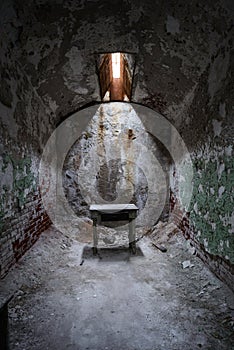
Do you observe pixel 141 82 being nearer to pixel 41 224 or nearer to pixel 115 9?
pixel 115 9

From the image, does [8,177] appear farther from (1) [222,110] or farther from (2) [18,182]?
(1) [222,110]

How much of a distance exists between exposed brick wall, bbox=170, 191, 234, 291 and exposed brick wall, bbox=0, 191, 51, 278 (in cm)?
244

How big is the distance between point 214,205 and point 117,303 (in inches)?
62.5

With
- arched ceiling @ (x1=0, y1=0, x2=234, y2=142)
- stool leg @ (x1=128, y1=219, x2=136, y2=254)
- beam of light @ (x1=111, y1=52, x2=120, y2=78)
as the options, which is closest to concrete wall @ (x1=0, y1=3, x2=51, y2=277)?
arched ceiling @ (x1=0, y1=0, x2=234, y2=142)

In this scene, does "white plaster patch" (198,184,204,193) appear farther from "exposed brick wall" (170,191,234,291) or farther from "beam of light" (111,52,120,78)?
"beam of light" (111,52,120,78)

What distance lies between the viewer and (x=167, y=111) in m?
4.54

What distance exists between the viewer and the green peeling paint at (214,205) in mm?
2432

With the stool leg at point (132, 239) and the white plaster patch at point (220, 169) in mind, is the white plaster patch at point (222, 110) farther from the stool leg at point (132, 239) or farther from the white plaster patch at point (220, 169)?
the stool leg at point (132, 239)

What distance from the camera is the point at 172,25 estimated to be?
8.36ft

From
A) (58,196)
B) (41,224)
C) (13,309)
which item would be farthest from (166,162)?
(13,309)

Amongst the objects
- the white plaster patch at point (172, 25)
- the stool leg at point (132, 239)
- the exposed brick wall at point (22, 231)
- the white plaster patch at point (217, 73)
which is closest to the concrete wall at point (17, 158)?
the exposed brick wall at point (22, 231)

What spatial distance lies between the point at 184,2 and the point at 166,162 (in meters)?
3.48

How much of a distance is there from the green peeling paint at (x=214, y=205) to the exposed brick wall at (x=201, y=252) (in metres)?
0.08

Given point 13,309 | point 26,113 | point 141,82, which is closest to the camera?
point 13,309
